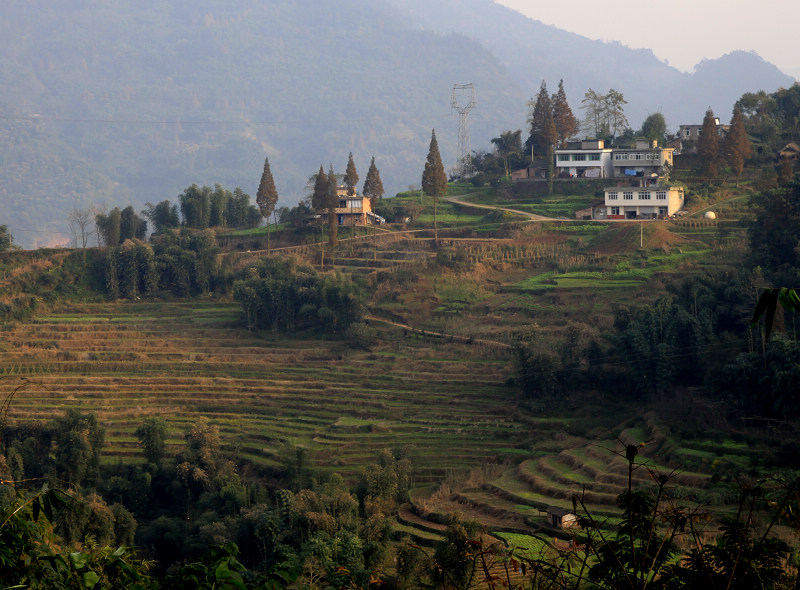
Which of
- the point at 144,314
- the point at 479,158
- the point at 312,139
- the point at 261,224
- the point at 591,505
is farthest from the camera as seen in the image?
the point at 312,139

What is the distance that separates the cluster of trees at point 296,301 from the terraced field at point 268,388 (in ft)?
3.63

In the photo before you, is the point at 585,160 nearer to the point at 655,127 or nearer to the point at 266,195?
the point at 655,127

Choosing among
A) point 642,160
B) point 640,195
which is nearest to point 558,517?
point 640,195

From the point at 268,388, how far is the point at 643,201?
23.0 metres

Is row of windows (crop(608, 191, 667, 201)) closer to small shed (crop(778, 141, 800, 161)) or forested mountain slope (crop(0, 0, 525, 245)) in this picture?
small shed (crop(778, 141, 800, 161))

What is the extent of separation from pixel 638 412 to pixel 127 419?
63.2 feet

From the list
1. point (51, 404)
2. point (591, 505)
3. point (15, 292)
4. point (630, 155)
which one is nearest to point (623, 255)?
point (630, 155)

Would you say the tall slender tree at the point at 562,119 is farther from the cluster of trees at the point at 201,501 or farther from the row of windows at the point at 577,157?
the cluster of trees at the point at 201,501

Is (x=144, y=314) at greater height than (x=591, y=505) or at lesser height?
greater

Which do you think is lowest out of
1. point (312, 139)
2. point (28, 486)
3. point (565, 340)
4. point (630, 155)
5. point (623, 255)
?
point (28, 486)

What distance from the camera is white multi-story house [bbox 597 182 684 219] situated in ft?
156

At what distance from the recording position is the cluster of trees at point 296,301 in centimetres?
4162

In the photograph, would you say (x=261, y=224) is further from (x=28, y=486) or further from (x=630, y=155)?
(x=28, y=486)

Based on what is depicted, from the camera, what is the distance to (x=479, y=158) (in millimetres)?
66062
